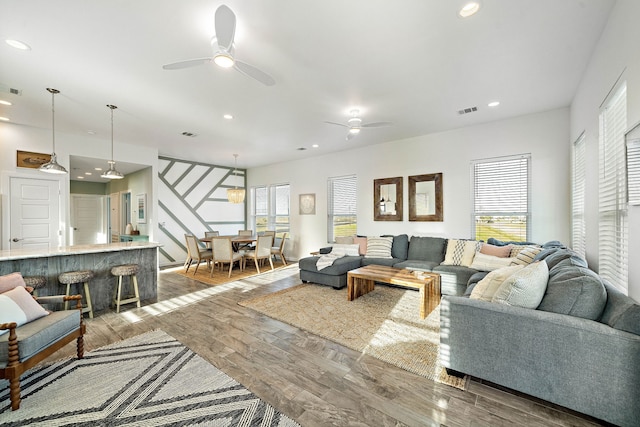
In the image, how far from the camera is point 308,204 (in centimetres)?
740

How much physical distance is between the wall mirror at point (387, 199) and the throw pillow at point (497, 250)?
181cm

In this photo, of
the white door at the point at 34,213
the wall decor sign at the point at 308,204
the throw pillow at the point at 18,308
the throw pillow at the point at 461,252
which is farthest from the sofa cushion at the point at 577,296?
the white door at the point at 34,213

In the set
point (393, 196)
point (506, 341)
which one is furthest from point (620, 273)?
point (393, 196)

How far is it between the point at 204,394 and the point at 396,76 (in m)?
3.61

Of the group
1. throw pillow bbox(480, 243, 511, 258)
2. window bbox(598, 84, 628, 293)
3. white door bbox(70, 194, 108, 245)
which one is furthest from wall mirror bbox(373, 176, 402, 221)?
white door bbox(70, 194, 108, 245)

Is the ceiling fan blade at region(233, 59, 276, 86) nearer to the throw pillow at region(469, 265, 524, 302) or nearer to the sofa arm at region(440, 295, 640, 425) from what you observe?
the sofa arm at region(440, 295, 640, 425)

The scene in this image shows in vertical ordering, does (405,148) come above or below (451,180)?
above

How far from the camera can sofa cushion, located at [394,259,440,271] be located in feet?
14.5

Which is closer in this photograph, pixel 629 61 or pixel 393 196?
pixel 629 61

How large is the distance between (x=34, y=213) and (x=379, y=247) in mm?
6335

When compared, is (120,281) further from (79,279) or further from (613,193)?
(613,193)

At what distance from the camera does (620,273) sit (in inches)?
82.6

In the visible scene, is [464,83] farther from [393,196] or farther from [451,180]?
[393,196]

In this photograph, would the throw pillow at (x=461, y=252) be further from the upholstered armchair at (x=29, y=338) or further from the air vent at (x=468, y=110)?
the upholstered armchair at (x=29, y=338)
